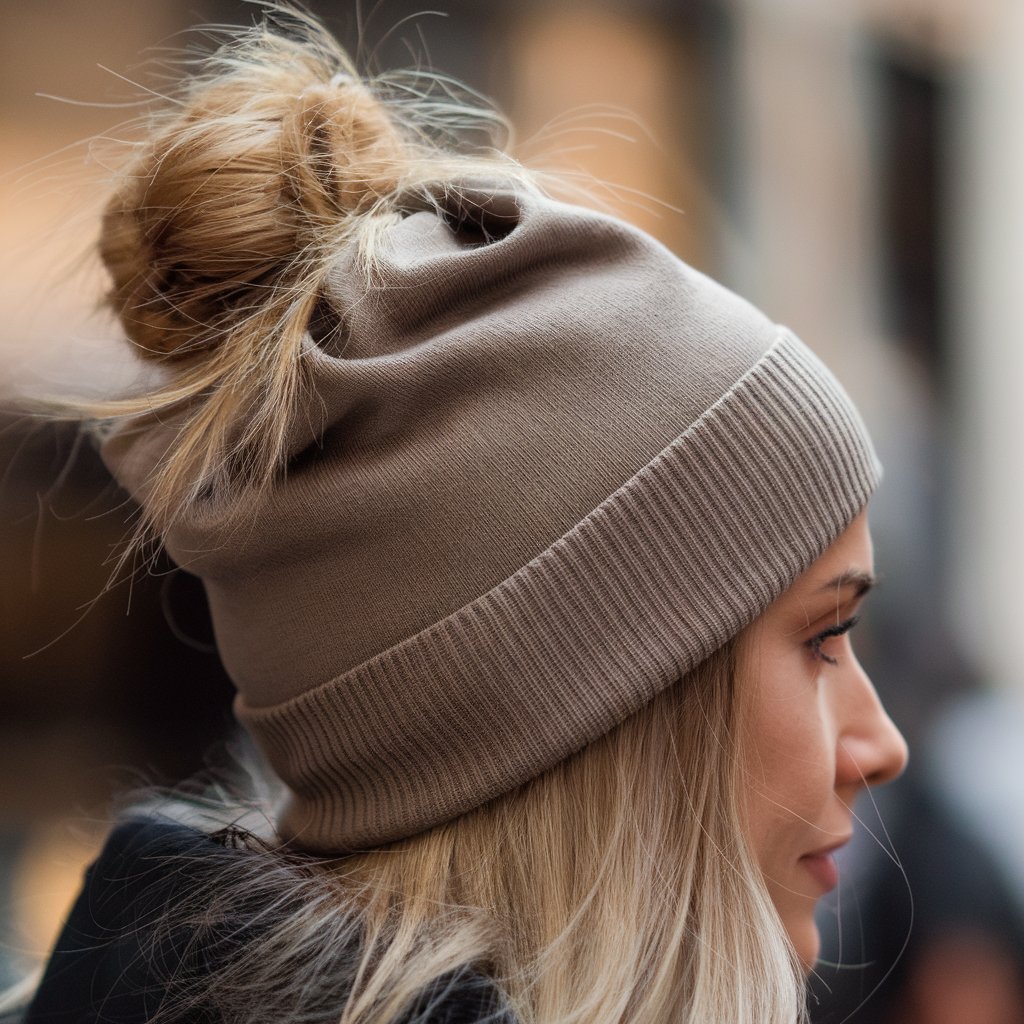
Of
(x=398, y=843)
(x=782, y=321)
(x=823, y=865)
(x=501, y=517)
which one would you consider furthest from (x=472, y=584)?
(x=782, y=321)

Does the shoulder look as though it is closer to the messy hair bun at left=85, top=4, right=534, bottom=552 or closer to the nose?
the messy hair bun at left=85, top=4, right=534, bottom=552

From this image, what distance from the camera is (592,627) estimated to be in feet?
2.68

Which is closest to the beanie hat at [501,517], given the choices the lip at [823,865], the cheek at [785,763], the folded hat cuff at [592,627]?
the folded hat cuff at [592,627]

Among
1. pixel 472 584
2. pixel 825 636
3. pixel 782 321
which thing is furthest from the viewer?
pixel 782 321

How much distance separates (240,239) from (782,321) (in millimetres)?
1848

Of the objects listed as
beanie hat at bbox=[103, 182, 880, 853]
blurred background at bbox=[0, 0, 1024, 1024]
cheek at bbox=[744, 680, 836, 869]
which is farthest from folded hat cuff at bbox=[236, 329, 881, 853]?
blurred background at bbox=[0, 0, 1024, 1024]

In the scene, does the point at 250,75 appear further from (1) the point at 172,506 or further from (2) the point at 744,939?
(2) the point at 744,939

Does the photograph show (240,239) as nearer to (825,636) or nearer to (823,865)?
(825,636)

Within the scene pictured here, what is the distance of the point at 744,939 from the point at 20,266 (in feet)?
4.50

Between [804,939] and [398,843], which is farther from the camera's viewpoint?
[804,939]

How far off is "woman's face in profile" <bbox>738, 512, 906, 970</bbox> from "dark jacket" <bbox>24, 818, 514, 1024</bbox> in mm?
311

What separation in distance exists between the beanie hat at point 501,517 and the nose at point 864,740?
0.20 m

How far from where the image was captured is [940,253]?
2.74m

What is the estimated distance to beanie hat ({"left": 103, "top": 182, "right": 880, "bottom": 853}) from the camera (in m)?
0.81
